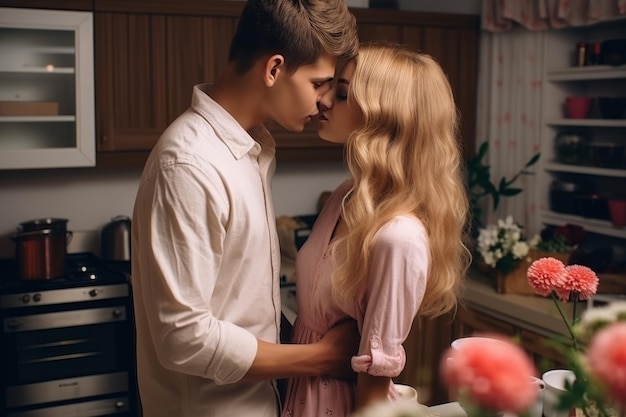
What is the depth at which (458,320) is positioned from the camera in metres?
3.38

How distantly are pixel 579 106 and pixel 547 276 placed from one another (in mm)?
2427

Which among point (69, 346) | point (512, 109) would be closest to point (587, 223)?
point (512, 109)

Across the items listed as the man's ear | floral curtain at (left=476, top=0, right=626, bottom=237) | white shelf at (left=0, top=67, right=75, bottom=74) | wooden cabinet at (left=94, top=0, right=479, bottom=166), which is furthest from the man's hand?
floral curtain at (left=476, top=0, right=626, bottom=237)

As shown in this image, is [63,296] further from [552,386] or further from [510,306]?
[552,386]

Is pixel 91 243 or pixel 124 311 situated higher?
pixel 91 243

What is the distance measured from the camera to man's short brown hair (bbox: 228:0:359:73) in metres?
1.45

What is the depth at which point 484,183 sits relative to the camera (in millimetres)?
3711

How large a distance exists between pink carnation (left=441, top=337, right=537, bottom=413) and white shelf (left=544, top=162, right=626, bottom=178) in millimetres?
2825

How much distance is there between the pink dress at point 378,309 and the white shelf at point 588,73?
6.84 feet

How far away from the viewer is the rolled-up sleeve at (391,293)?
136cm

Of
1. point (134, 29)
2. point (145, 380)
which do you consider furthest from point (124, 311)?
point (145, 380)

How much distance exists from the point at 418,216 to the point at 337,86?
0.34m

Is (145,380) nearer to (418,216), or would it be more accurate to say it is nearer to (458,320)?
(418,216)

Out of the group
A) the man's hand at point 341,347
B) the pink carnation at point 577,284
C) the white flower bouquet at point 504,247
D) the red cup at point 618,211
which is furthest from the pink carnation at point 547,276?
the red cup at point 618,211
